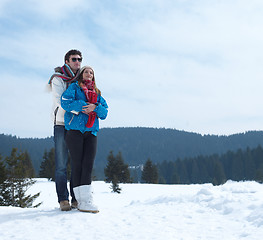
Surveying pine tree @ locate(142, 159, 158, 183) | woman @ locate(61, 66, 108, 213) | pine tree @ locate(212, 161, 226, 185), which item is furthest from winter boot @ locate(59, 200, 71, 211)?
pine tree @ locate(212, 161, 226, 185)

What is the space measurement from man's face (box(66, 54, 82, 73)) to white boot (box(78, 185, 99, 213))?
1.83 m

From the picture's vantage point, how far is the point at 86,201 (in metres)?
3.86

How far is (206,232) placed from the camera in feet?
10.4

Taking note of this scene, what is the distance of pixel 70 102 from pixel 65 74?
0.57 meters

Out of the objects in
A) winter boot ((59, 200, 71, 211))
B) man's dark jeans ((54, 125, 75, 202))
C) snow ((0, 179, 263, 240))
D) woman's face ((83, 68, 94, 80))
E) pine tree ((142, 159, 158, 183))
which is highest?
woman's face ((83, 68, 94, 80))

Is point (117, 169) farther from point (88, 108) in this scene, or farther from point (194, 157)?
point (194, 157)

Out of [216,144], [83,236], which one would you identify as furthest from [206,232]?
[216,144]

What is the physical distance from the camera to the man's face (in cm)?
427

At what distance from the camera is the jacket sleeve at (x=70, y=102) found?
3.79 m

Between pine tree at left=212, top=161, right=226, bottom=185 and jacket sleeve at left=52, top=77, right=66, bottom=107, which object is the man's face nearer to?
jacket sleeve at left=52, top=77, right=66, bottom=107

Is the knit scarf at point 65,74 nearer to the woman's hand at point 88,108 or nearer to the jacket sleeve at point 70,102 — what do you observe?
the jacket sleeve at point 70,102

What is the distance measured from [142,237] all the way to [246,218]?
Result: 1.62 m

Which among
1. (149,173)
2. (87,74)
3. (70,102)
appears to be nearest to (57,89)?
(70,102)

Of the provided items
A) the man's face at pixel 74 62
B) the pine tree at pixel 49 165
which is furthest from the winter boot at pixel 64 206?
the pine tree at pixel 49 165
